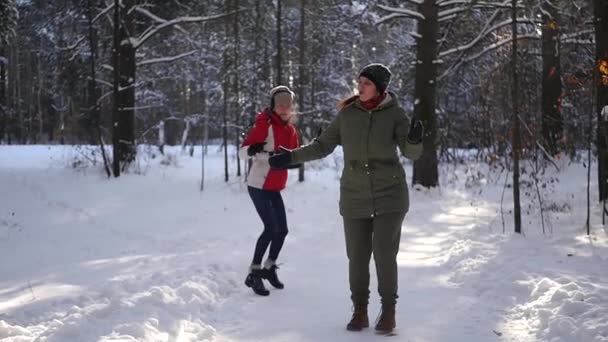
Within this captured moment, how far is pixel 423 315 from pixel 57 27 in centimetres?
1533

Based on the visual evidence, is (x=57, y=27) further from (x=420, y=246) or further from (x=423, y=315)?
(x=423, y=315)

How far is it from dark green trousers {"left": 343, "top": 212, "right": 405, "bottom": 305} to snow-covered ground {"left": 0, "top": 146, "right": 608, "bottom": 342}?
0.36 metres

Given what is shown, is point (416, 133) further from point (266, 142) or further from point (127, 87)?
point (127, 87)

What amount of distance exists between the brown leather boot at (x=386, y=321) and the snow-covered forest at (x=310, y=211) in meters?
0.19

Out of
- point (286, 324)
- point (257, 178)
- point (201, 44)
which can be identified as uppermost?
point (201, 44)

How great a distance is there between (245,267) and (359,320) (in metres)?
2.62

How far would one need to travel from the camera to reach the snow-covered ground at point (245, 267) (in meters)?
4.58

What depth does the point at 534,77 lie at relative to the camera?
16.4m

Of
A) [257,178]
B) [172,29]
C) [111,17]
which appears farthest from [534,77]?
[257,178]

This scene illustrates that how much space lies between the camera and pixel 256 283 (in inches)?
233

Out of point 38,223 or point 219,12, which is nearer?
point 38,223

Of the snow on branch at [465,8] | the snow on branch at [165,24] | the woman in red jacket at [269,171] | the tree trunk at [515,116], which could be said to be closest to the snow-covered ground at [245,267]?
the woman in red jacket at [269,171]

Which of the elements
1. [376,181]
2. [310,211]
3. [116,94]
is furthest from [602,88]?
[116,94]

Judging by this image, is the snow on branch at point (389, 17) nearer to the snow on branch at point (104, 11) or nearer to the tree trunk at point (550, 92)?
the tree trunk at point (550, 92)
